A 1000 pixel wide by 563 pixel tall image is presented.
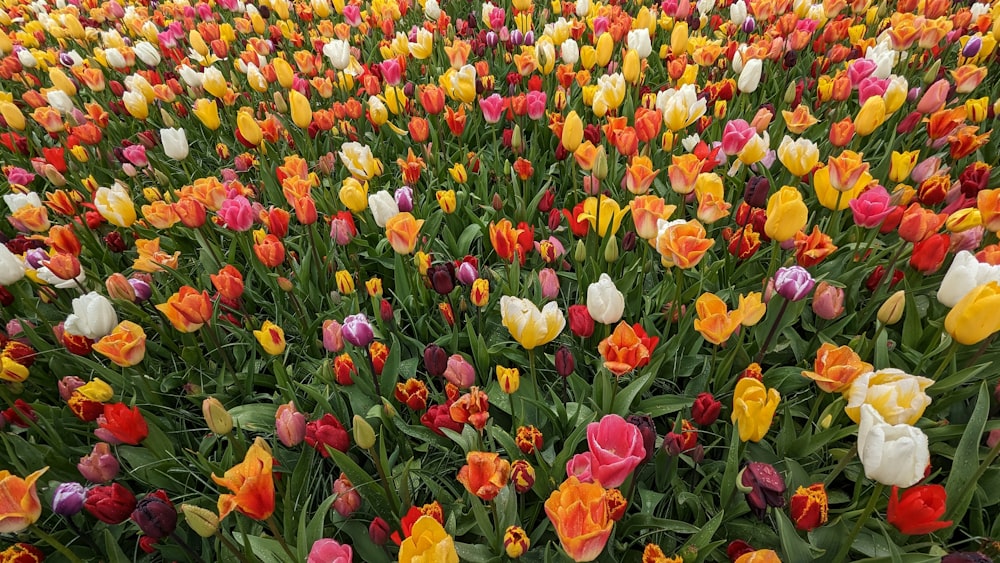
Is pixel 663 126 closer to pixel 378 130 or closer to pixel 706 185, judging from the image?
pixel 706 185

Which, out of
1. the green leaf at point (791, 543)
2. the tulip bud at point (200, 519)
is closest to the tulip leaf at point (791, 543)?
the green leaf at point (791, 543)

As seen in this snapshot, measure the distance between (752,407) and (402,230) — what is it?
1.25 meters

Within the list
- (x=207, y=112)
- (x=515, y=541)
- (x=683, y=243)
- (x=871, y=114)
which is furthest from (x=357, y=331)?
(x=871, y=114)

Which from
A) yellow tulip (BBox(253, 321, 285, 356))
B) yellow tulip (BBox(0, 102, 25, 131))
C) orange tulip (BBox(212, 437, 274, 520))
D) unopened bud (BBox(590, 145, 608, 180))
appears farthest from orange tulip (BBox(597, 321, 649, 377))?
yellow tulip (BBox(0, 102, 25, 131))

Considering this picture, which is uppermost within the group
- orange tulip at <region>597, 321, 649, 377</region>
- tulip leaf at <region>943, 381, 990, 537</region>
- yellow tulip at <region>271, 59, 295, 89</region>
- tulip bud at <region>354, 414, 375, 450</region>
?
yellow tulip at <region>271, 59, 295, 89</region>

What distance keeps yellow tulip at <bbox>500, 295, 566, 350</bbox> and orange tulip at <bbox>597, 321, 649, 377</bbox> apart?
0.56 ft

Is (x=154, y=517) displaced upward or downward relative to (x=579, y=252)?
downward

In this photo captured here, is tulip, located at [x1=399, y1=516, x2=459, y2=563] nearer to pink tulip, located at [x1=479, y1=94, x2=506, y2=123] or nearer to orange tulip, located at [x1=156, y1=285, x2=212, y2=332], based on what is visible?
orange tulip, located at [x1=156, y1=285, x2=212, y2=332]

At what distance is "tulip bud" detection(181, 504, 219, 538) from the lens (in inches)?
47.0

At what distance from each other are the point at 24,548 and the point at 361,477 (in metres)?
0.93

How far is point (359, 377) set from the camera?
1.92 metres

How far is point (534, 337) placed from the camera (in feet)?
5.00

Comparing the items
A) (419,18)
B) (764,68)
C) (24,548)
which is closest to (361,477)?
(24,548)

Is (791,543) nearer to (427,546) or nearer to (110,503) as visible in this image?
(427,546)
